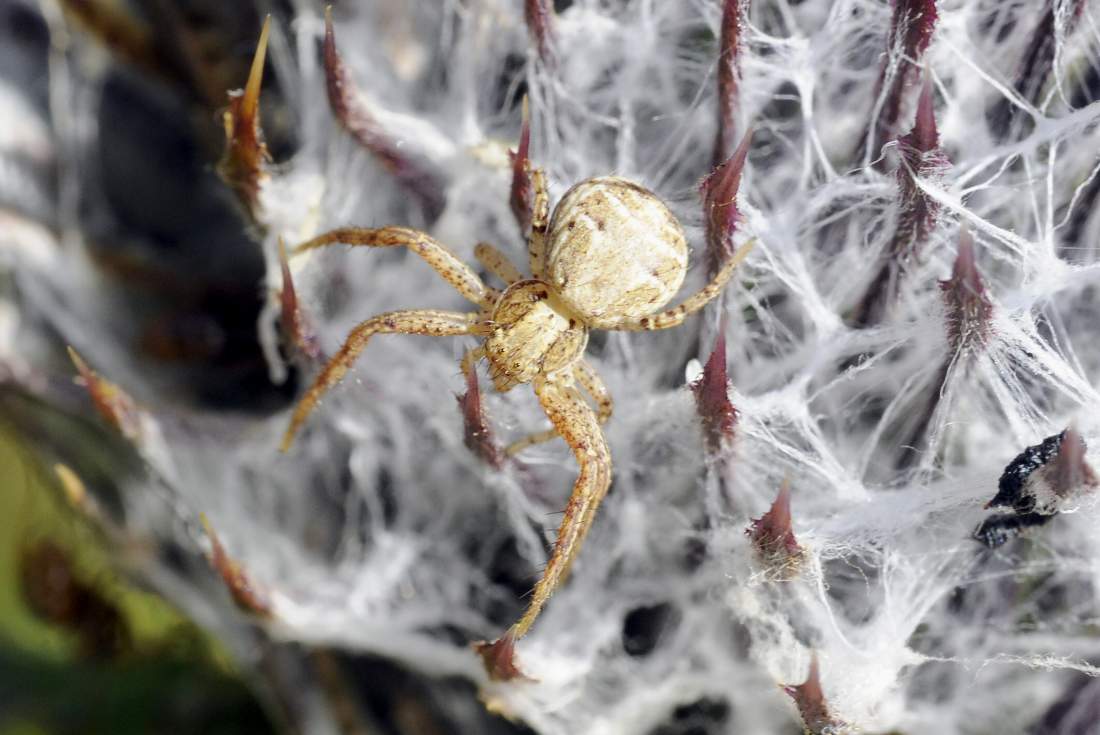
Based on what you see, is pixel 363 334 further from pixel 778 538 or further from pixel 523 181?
pixel 778 538

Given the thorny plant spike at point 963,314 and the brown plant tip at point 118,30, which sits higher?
the brown plant tip at point 118,30

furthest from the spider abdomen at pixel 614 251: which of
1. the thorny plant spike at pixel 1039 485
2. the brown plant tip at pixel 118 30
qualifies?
the brown plant tip at pixel 118 30

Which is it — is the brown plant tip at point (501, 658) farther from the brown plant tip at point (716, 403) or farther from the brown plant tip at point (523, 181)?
the brown plant tip at point (523, 181)

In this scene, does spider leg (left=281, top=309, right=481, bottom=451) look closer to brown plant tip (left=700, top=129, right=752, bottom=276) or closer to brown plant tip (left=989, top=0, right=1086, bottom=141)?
brown plant tip (left=700, top=129, right=752, bottom=276)

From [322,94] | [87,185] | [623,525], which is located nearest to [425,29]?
[322,94]

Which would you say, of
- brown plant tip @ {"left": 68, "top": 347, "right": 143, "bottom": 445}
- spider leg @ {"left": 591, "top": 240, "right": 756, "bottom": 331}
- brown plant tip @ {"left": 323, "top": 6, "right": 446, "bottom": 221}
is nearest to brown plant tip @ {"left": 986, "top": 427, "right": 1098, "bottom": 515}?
spider leg @ {"left": 591, "top": 240, "right": 756, "bottom": 331}
